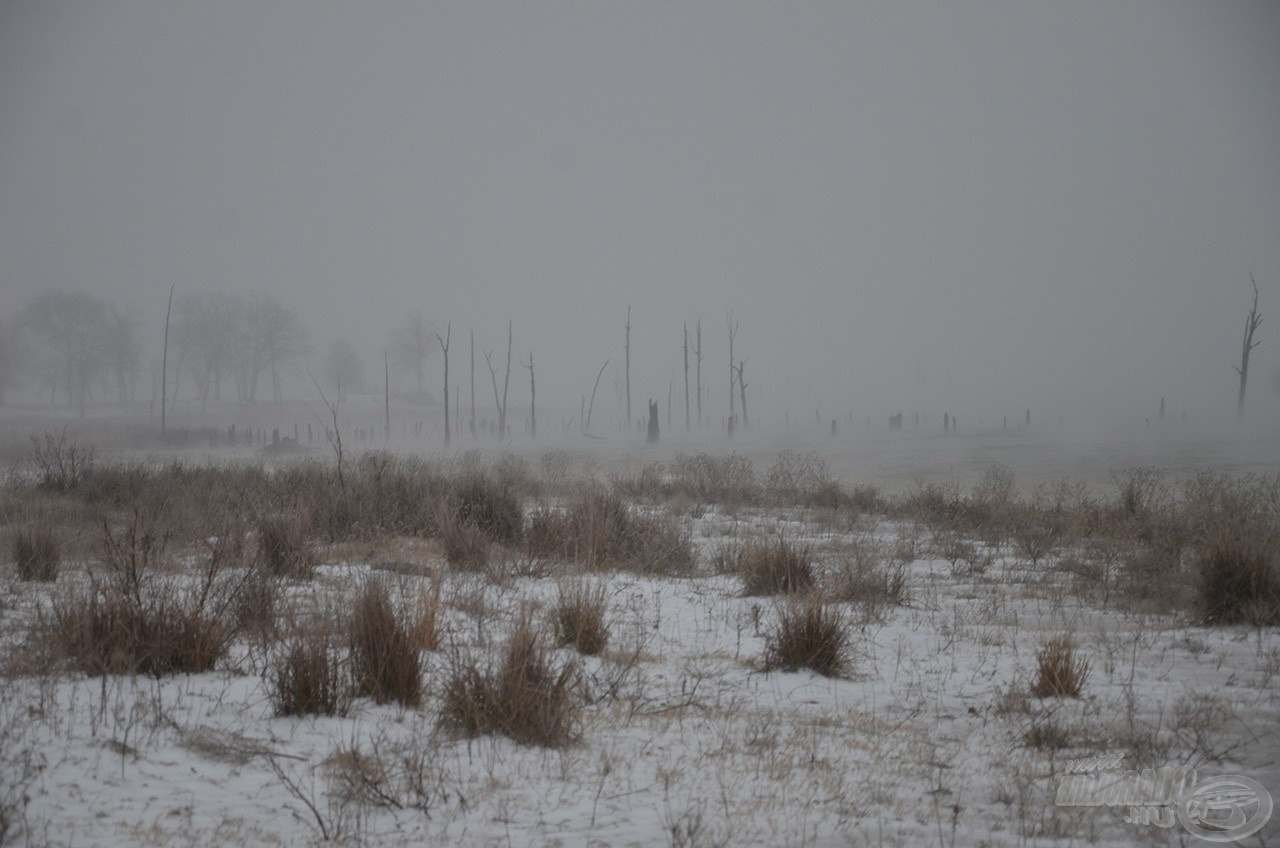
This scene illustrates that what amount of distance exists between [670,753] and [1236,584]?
5908 millimetres

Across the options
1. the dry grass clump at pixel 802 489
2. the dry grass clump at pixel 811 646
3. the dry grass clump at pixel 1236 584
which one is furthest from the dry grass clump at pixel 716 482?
the dry grass clump at pixel 811 646

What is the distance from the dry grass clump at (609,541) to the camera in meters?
8.53

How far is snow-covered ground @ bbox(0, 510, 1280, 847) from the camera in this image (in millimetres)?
2848

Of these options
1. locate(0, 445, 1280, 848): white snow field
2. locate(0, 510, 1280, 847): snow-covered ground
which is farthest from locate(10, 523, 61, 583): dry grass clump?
locate(0, 510, 1280, 847): snow-covered ground

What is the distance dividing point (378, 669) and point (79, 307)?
76144mm

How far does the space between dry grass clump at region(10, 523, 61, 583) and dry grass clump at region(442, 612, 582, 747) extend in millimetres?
5596

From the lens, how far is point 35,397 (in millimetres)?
85000

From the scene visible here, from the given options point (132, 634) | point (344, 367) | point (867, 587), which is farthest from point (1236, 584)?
point (344, 367)

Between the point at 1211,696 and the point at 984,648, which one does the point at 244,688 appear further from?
the point at 1211,696

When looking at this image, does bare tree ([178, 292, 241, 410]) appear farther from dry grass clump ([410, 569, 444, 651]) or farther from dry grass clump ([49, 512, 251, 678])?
dry grass clump ([410, 569, 444, 651])

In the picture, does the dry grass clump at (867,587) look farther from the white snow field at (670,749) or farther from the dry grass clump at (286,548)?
the dry grass clump at (286,548)

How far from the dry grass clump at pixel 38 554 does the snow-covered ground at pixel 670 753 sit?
1.47 meters

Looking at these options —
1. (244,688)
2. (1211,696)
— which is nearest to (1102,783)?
(1211,696)

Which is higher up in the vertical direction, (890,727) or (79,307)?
(79,307)
